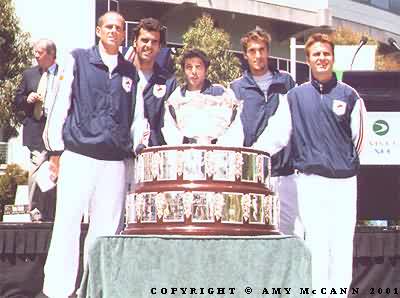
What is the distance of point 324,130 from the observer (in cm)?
568

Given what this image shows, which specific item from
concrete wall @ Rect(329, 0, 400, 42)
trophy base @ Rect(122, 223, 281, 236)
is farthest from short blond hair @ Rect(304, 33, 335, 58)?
concrete wall @ Rect(329, 0, 400, 42)

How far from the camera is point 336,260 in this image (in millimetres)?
5648

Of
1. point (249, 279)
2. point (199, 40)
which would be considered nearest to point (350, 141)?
point (249, 279)

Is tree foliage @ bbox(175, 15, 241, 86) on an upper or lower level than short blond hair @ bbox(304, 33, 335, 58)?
upper

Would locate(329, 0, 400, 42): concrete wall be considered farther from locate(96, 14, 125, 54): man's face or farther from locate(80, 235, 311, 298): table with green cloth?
locate(80, 235, 311, 298): table with green cloth

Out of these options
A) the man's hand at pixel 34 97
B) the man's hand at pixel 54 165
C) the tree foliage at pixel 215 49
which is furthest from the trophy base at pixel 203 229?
the tree foliage at pixel 215 49

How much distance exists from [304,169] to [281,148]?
0.20 metres

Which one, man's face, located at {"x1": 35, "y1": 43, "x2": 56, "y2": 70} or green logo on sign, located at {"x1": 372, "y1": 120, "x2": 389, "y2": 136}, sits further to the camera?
green logo on sign, located at {"x1": 372, "y1": 120, "x2": 389, "y2": 136}

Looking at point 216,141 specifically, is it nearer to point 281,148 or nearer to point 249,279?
point 281,148

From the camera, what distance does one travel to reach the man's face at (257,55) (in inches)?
229

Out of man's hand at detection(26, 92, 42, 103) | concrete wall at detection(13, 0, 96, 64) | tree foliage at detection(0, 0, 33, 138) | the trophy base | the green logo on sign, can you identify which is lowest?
the trophy base

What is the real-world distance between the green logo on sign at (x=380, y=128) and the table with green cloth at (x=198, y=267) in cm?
468

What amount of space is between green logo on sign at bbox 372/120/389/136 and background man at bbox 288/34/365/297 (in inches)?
117

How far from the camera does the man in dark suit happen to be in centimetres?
684
